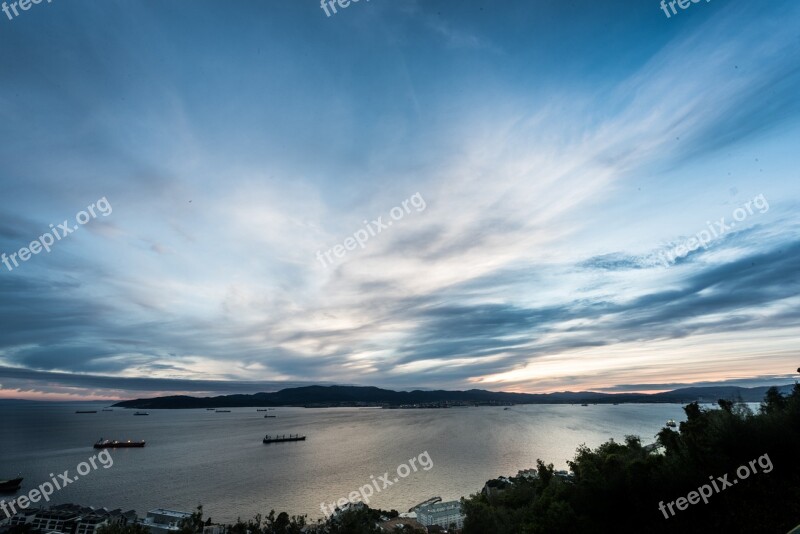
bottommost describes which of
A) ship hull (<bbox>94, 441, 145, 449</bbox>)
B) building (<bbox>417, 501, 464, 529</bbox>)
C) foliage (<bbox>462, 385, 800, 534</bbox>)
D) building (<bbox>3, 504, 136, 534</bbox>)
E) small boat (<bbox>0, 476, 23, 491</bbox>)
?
building (<bbox>417, 501, 464, 529</bbox>)

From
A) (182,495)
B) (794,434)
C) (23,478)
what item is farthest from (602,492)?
(23,478)

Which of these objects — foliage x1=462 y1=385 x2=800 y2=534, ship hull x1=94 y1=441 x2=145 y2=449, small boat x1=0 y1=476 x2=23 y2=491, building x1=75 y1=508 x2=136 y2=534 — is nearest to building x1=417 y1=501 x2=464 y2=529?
foliage x1=462 y1=385 x2=800 y2=534

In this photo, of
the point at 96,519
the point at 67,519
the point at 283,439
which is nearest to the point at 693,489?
the point at 96,519

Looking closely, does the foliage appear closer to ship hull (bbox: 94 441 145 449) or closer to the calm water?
the calm water

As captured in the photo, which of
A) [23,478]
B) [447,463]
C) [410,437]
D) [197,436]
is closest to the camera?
[23,478]

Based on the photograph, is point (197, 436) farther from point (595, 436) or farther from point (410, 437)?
point (595, 436)

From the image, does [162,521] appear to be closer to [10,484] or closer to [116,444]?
[10,484]

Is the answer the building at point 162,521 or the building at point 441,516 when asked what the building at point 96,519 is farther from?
the building at point 441,516

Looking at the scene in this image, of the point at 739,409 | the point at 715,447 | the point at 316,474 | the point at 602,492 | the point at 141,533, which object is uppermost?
the point at 739,409
